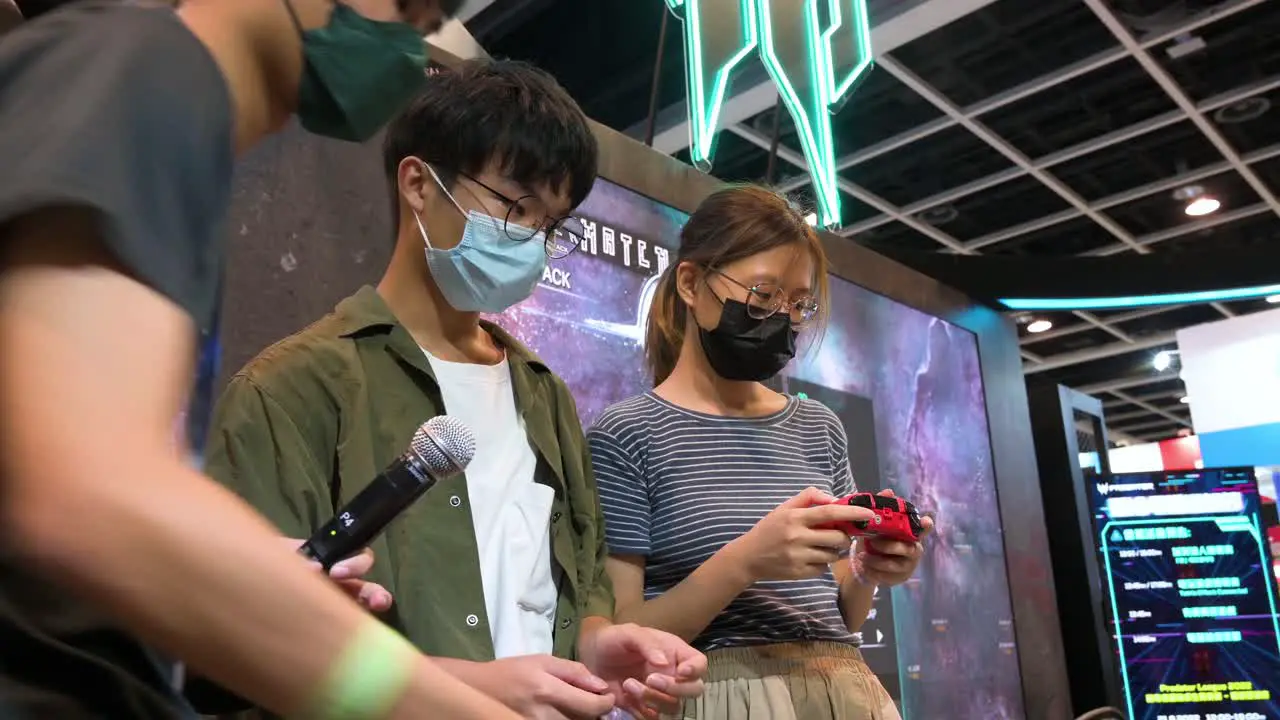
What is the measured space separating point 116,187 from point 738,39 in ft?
12.7

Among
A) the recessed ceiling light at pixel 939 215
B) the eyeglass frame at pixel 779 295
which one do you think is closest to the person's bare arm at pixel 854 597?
the eyeglass frame at pixel 779 295

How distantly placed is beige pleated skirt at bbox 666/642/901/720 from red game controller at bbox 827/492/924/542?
0.21 m

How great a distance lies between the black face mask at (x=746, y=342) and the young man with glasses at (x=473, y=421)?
0.36 m

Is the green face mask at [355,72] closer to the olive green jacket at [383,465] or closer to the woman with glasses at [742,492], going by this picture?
the olive green jacket at [383,465]

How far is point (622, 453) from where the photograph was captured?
1687 millimetres

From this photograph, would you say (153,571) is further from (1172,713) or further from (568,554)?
(1172,713)

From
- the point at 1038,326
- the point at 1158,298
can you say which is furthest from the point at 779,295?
the point at 1038,326

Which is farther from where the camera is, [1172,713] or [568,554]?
[1172,713]

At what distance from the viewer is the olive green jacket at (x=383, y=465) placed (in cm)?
112

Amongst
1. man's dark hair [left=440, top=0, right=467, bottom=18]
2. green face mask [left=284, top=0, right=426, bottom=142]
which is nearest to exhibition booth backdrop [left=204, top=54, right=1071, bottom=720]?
green face mask [left=284, top=0, right=426, bottom=142]

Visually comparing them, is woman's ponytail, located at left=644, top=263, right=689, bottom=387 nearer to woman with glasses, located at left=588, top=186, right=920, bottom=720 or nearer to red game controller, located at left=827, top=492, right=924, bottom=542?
woman with glasses, located at left=588, top=186, right=920, bottom=720

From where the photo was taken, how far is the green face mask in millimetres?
788

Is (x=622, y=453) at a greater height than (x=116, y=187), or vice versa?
(x=622, y=453)

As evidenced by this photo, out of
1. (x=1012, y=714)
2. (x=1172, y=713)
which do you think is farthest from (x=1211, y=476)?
(x=1012, y=714)
